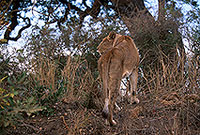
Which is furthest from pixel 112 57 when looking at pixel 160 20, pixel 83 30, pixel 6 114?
pixel 160 20

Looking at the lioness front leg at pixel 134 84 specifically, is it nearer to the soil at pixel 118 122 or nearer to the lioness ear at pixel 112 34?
the soil at pixel 118 122

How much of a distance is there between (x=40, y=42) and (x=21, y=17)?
5.32 m

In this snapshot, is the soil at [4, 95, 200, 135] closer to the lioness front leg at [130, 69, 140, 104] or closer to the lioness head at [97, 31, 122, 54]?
the lioness front leg at [130, 69, 140, 104]

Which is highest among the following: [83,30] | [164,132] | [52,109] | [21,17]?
[21,17]

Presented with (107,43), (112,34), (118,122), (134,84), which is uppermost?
(112,34)

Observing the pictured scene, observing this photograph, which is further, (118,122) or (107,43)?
(107,43)

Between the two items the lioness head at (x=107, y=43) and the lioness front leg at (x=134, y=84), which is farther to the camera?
the lioness front leg at (x=134, y=84)

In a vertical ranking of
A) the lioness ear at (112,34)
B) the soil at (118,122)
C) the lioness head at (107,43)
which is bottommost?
the soil at (118,122)

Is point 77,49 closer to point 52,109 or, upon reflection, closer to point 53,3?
point 52,109

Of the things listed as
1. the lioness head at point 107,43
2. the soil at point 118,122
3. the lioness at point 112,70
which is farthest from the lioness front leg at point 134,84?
the lioness head at point 107,43

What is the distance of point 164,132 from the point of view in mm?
3998

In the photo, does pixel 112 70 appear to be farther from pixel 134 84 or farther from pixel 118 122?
pixel 134 84

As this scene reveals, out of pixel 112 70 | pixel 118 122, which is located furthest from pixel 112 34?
pixel 118 122

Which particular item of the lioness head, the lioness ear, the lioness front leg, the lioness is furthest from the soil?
the lioness ear
